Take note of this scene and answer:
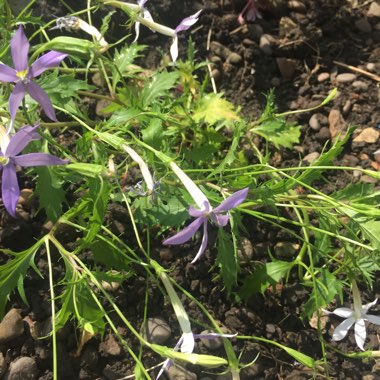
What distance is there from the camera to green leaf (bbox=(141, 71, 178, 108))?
5.69 feet

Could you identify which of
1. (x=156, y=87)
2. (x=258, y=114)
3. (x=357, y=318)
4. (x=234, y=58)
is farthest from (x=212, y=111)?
(x=357, y=318)

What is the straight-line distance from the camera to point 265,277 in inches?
65.7

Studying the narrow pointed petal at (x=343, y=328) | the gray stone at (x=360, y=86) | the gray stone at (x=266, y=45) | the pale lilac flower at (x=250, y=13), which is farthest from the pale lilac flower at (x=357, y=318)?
the pale lilac flower at (x=250, y=13)

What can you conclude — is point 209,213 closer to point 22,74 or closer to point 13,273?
point 22,74

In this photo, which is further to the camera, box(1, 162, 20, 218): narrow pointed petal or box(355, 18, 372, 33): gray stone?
box(355, 18, 372, 33): gray stone

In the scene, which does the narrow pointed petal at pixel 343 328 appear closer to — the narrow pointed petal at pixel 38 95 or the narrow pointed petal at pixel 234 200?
the narrow pointed petal at pixel 234 200

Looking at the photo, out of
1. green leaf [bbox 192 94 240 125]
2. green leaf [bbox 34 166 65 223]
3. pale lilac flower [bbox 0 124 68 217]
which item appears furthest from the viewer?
green leaf [bbox 192 94 240 125]

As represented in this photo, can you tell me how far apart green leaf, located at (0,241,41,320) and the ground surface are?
11.8 inches

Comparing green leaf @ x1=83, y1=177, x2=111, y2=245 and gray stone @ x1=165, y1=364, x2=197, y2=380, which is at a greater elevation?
green leaf @ x1=83, y1=177, x2=111, y2=245

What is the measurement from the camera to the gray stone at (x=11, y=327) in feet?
5.37

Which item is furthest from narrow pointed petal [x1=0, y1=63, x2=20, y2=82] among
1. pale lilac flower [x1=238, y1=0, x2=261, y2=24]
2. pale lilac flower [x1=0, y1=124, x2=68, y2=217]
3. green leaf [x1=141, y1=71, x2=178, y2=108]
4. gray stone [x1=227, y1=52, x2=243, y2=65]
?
pale lilac flower [x1=238, y1=0, x2=261, y2=24]

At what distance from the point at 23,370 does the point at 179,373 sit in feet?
1.50

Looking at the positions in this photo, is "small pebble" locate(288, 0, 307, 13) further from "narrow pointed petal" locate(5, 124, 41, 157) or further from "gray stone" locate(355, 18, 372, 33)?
"narrow pointed petal" locate(5, 124, 41, 157)

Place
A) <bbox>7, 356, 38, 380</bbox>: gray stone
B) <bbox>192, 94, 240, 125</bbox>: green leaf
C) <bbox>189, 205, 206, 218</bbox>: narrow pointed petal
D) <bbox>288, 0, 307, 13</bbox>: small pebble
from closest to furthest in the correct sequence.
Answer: <bbox>189, 205, 206, 218</bbox>: narrow pointed petal < <bbox>7, 356, 38, 380</bbox>: gray stone < <bbox>192, 94, 240, 125</bbox>: green leaf < <bbox>288, 0, 307, 13</bbox>: small pebble
